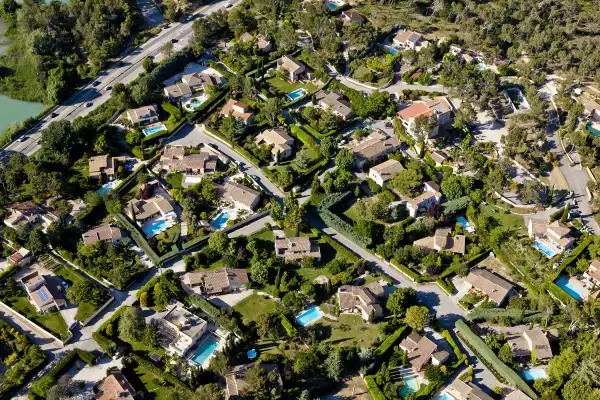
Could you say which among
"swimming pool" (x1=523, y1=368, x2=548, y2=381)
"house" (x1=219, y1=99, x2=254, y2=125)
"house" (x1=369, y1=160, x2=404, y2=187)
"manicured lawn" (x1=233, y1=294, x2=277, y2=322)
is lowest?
"swimming pool" (x1=523, y1=368, x2=548, y2=381)

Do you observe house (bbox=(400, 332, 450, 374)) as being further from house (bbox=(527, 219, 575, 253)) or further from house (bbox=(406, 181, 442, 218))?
house (bbox=(527, 219, 575, 253))

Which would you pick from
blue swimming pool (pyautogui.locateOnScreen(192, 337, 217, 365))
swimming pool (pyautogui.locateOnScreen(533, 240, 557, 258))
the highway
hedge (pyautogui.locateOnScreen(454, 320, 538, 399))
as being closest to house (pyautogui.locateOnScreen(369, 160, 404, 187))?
swimming pool (pyautogui.locateOnScreen(533, 240, 557, 258))

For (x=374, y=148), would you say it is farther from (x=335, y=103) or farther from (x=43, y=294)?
(x=43, y=294)

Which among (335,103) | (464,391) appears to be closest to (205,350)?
(464,391)

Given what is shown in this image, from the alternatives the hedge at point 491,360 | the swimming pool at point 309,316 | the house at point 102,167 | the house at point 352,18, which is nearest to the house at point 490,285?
the hedge at point 491,360

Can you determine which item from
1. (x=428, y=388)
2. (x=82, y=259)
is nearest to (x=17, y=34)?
(x=82, y=259)

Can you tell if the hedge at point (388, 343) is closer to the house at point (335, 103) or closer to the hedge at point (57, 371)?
the hedge at point (57, 371)

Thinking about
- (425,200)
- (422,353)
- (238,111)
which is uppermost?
(238,111)

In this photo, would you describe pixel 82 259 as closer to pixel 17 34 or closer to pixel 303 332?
pixel 303 332
